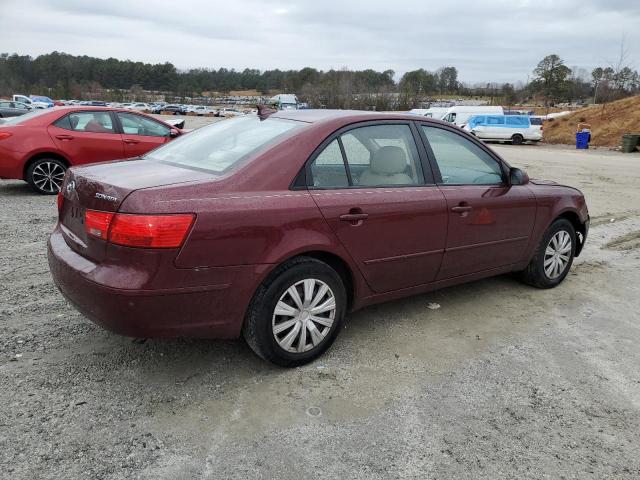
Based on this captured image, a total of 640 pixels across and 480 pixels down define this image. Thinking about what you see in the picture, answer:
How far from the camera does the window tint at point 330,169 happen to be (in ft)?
10.8

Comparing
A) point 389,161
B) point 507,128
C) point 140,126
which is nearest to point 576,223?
point 389,161

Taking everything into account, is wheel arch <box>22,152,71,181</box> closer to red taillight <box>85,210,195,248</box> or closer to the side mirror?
red taillight <box>85,210,195,248</box>

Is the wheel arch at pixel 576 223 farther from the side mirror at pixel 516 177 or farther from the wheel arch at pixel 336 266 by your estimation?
the wheel arch at pixel 336 266

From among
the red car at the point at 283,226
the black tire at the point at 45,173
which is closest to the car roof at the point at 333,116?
the red car at the point at 283,226

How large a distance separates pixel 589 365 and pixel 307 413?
201 cm

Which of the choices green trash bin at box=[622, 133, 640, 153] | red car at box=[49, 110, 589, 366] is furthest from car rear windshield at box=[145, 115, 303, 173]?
green trash bin at box=[622, 133, 640, 153]

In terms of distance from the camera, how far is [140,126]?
359 inches

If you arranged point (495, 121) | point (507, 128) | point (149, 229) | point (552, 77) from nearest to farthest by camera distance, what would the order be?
point (149, 229) < point (507, 128) < point (495, 121) < point (552, 77)

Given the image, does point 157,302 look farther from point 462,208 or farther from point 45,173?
point 45,173

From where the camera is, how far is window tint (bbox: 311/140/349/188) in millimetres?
3287

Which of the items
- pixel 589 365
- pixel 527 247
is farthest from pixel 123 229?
pixel 527 247

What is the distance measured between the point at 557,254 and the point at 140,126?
279 inches

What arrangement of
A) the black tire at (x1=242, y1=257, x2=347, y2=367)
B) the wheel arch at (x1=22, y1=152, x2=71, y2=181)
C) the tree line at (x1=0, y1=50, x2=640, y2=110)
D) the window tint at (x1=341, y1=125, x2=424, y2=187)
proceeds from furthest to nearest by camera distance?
the tree line at (x1=0, y1=50, x2=640, y2=110) < the wheel arch at (x1=22, y1=152, x2=71, y2=181) < the window tint at (x1=341, y1=125, x2=424, y2=187) < the black tire at (x1=242, y1=257, x2=347, y2=367)

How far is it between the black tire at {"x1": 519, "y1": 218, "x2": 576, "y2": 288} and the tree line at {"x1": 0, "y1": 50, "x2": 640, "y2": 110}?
145 feet
